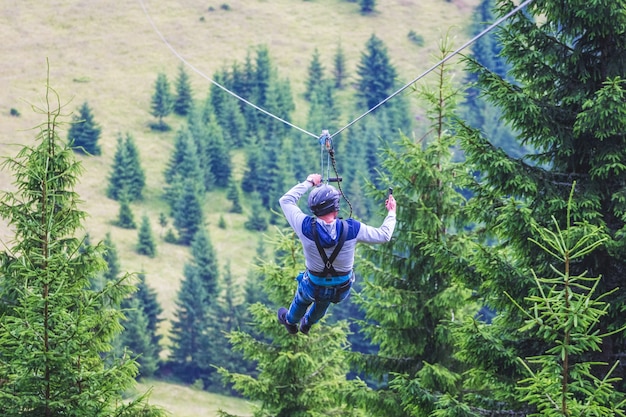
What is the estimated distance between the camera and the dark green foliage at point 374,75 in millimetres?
152750

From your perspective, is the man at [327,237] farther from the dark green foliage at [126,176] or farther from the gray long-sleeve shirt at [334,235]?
the dark green foliage at [126,176]

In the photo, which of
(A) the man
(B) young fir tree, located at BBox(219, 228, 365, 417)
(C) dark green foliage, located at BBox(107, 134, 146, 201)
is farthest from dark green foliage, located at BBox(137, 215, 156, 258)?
(A) the man

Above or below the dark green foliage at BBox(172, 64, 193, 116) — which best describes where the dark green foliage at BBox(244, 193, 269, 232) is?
below

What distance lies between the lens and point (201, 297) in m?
85.6

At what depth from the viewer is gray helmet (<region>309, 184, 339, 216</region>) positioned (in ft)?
29.6

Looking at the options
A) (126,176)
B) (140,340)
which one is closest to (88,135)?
(126,176)

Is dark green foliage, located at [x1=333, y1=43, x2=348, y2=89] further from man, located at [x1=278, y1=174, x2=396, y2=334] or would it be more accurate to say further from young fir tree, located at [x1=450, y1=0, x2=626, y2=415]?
man, located at [x1=278, y1=174, x2=396, y2=334]

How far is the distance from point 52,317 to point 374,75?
14734cm

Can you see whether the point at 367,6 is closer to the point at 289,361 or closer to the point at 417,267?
the point at 417,267

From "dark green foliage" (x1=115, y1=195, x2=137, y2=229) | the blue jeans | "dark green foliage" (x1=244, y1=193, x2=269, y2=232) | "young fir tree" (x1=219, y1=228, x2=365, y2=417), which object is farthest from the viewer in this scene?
"dark green foliage" (x1=244, y1=193, x2=269, y2=232)

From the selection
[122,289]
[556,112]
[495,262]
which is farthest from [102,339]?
[556,112]

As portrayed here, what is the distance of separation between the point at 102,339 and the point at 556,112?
7386 millimetres

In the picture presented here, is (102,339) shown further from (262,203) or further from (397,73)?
(397,73)

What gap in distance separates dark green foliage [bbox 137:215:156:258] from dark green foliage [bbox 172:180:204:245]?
7.58m
